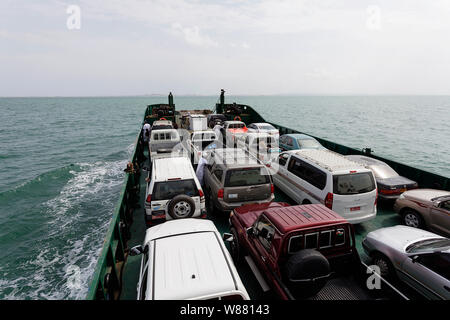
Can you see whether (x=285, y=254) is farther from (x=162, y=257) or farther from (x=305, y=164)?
(x=305, y=164)

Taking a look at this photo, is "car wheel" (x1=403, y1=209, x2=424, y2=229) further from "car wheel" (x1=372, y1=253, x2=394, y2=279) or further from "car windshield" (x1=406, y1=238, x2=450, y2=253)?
"car wheel" (x1=372, y1=253, x2=394, y2=279)

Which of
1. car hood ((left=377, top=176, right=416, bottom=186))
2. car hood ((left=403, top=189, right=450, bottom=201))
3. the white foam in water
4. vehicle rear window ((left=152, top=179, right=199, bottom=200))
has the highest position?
vehicle rear window ((left=152, top=179, right=199, bottom=200))

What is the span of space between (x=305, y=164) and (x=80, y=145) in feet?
117

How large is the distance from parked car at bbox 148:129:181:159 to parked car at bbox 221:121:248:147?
385 centimetres

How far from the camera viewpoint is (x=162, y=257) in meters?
3.98

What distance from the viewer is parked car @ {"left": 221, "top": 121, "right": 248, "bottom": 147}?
14761 millimetres

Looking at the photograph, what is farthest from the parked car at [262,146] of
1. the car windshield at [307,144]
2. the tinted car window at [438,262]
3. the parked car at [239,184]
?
the tinted car window at [438,262]

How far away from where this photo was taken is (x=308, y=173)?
24.8 ft

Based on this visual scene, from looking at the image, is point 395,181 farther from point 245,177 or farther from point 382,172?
point 245,177

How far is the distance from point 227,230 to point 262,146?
5.28 metres

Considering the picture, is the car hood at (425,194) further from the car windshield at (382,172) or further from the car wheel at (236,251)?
the car wheel at (236,251)

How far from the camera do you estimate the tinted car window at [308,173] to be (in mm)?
6910

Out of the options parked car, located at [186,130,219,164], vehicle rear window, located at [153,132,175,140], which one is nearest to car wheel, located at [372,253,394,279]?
parked car, located at [186,130,219,164]
